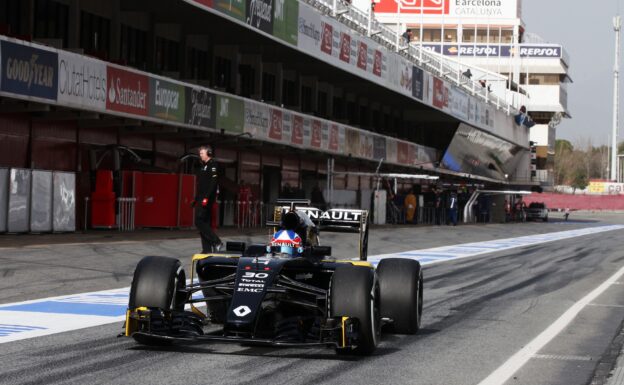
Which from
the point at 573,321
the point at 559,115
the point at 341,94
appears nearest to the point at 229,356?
the point at 573,321

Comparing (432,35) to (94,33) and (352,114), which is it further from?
(94,33)

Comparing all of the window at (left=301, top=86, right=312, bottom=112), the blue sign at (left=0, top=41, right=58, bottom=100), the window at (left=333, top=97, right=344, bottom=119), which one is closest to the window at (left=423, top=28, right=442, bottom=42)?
the window at (left=333, top=97, right=344, bottom=119)

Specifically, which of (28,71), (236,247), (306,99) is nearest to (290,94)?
(306,99)

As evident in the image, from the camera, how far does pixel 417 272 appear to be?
943 centimetres

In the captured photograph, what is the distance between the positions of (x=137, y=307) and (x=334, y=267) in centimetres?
171

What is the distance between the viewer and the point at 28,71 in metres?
19.6

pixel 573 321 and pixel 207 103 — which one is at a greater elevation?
pixel 207 103

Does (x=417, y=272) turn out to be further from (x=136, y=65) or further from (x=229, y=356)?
(x=136, y=65)

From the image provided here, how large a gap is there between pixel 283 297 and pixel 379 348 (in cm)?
96

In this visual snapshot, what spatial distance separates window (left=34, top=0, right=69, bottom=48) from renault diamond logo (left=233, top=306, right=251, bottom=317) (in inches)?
705

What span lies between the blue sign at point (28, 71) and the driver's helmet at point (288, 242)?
36.3ft

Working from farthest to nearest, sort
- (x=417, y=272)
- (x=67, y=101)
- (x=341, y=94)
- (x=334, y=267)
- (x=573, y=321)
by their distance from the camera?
(x=341, y=94), (x=67, y=101), (x=573, y=321), (x=417, y=272), (x=334, y=267)

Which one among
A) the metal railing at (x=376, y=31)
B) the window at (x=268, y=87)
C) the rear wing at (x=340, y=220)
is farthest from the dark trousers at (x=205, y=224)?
the window at (x=268, y=87)

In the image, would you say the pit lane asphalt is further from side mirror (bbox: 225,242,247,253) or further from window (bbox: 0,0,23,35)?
window (bbox: 0,0,23,35)
